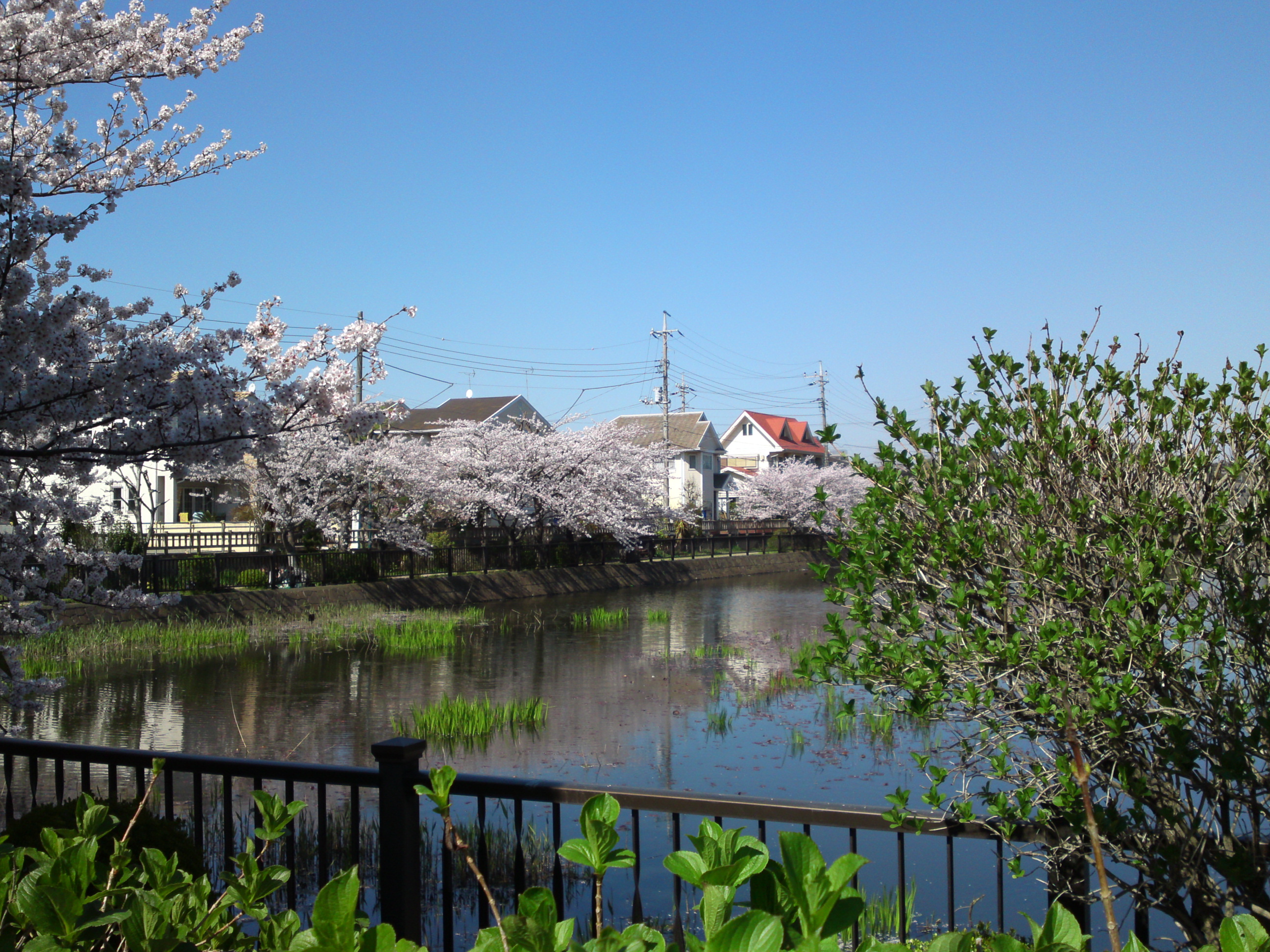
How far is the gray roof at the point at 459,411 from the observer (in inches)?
1965

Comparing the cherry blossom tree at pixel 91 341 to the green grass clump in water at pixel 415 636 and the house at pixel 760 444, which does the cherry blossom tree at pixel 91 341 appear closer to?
the green grass clump in water at pixel 415 636

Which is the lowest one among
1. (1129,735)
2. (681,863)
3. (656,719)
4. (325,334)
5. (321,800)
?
(656,719)

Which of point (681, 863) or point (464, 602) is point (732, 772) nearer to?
point (681, 863)

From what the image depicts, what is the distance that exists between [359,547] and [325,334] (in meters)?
20.7

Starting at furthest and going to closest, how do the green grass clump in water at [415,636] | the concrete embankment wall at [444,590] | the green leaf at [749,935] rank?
the concrete embankment wall at [444,590]
the green grass clump in water at [415,636]
the green leaf at [749,935]

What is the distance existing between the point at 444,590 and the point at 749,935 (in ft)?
87.6

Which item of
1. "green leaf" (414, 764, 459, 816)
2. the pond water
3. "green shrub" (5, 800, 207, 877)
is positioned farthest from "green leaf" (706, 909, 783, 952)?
the pond water

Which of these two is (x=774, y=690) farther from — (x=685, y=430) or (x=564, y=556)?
(x=685, y=430)

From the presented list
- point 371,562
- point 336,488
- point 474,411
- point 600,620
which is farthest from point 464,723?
point 474,411

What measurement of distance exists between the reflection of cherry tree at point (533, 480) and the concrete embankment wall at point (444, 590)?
1810 millimetres

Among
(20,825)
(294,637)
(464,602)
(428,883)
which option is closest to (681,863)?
(20,825)

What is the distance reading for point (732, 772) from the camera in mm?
9617

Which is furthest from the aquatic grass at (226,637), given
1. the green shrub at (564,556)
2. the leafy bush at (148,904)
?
the leafy bush at (148,904)

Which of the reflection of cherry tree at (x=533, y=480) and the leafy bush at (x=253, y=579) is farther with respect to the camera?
the reflection of cherry tree at (x=533, y=480)
